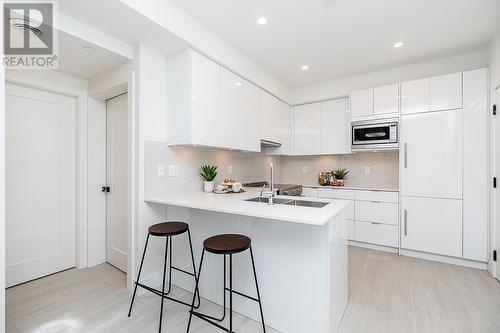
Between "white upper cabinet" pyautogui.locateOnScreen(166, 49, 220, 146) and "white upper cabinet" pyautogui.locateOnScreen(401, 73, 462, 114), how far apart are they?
250 cm

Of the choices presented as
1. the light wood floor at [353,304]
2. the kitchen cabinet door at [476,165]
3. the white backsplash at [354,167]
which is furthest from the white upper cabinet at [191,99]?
the kitchen cabinet door at [476,165]

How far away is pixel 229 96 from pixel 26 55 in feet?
6.33

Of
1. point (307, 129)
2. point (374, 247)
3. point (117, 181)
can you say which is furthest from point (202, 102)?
point (374, 247)

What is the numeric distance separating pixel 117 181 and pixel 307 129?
9.93 ft

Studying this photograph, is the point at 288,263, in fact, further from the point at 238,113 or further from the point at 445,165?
the point at 445,165

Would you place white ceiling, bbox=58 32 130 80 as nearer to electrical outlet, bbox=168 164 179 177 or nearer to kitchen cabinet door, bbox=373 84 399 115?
electrical outlet, bbox=168 164 179 177

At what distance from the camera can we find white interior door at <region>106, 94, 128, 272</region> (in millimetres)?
2662

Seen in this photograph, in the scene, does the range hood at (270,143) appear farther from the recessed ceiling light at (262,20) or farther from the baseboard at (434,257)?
the baseboard at (434,257)

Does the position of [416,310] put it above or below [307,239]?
below

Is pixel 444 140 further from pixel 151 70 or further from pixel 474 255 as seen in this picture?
pixel 151 70

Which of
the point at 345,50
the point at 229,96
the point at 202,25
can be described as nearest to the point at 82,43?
the point at 202,25

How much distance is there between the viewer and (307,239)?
1.57 metres

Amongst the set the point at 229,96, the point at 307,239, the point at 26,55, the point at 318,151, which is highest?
the point at 26,55

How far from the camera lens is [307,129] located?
4090 millimetres
